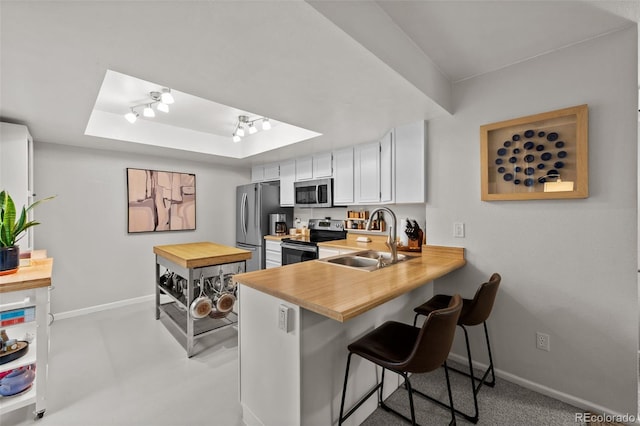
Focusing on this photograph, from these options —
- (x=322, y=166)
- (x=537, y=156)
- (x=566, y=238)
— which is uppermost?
(x=322, y=166)

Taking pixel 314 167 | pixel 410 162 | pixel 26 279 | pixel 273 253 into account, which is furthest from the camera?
pixel 273 253

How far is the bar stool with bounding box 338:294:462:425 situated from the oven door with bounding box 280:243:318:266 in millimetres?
2092

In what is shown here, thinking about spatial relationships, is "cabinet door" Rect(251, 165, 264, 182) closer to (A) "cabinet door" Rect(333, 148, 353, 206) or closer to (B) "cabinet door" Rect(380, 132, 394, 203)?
(A) "cabinet door" Rect(333, 148, 353, 206)

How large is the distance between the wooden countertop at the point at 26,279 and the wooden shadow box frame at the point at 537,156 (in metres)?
3.11

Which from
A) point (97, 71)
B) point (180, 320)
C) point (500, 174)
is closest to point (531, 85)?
point (500, 174)

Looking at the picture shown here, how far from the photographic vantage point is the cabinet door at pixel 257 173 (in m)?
5.08

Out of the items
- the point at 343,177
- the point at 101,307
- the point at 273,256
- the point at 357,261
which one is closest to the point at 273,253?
the point at 273,256

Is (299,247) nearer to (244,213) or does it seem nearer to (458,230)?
(244,213)

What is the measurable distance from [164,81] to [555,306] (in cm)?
307

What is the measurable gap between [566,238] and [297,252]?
2.82 metres

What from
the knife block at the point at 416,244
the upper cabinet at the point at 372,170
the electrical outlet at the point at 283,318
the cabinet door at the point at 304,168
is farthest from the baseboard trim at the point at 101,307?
the knife block at the point at 416,244

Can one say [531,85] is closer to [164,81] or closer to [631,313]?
[631,313]

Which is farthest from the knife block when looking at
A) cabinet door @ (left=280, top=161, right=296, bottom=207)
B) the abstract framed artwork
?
the abstract framed artwork

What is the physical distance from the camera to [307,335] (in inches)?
56.3
